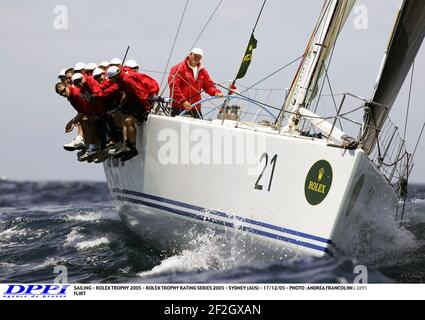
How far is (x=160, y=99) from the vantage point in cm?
852

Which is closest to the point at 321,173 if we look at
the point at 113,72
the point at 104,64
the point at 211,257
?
the point at 211,257

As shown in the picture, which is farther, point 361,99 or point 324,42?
point 324,42

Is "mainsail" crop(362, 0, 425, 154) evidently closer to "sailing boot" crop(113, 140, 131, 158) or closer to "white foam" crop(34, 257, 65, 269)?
"sailing boot" crop(113, 140, 131, 158)

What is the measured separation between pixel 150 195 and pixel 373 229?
97.3 inches

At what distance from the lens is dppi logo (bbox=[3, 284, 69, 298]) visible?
594 cm

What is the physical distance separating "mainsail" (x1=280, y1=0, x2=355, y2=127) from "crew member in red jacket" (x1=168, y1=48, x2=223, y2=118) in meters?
1.11

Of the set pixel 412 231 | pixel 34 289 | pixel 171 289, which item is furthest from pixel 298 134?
pixel 412 231

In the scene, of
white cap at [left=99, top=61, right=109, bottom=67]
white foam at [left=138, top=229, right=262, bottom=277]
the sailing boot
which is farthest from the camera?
white cap at [left=99, top=61, right=109, bottom=67]

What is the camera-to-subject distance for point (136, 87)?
8.39 m

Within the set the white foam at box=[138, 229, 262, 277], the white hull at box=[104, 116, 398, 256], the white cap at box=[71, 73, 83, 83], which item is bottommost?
the white foam at box=[138, 229, 262, 277]

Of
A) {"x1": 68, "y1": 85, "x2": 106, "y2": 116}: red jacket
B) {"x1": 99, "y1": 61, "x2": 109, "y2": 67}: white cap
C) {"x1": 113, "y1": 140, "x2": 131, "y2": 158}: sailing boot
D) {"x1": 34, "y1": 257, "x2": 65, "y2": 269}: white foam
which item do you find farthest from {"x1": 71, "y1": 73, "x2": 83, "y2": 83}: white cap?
{"x1": 34, "y1": 257, "x2": 65, "y2": 269}: white foam

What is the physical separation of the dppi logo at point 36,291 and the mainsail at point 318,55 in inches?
135

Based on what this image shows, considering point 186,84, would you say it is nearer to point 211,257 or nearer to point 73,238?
point 211,257
